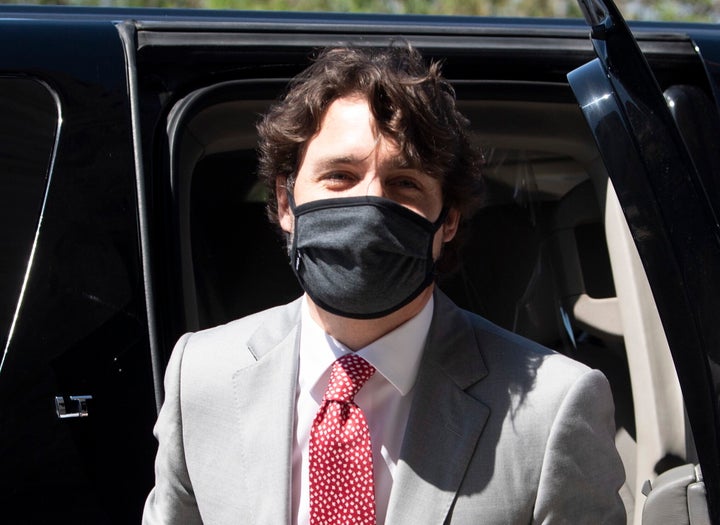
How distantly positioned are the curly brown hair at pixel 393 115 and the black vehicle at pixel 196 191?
0.19m

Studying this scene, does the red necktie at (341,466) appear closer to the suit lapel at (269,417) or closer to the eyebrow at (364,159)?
the suit lapel at (269,417)

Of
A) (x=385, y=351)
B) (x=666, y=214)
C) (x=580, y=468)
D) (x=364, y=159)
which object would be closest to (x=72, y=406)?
(x=385, y=351)

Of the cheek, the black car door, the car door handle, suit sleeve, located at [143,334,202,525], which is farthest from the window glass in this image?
the cheek

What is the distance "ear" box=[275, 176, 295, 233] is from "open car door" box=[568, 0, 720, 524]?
55 centimetres

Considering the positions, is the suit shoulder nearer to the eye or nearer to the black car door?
the black car door

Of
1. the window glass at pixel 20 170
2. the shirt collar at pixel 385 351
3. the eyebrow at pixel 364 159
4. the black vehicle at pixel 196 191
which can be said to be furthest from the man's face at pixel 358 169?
the window glass at pixel 20 170

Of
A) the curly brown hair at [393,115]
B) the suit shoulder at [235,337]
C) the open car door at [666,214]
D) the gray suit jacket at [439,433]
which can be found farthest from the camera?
the suit shoulder at [235,337]

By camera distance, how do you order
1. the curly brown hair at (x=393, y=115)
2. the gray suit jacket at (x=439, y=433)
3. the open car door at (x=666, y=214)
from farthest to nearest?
1. the curly brown hair at (x=393, y=115)
2. the gray suit jacket at (x=439, y=433)
3. the open car door at (x=666, y=214)

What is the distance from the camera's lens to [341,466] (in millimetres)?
1626

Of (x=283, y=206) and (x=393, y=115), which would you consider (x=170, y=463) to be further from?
(x=393, y=115)

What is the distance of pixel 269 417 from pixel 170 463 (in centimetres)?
19

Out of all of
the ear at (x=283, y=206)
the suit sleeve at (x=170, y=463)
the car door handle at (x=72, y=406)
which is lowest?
the suit sleeve at (x=170, y=463)

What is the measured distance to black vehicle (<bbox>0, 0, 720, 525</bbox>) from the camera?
5.00ft

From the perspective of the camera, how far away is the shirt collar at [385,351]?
1705 millimetres
